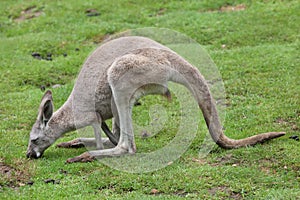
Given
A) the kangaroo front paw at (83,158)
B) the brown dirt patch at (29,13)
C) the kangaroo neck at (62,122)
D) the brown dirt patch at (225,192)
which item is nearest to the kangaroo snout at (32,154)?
the kangaroo neck at (62,122)

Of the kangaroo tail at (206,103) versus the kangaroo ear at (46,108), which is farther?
the kangaroo ear at (46,108)

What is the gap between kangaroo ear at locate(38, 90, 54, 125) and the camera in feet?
23.3

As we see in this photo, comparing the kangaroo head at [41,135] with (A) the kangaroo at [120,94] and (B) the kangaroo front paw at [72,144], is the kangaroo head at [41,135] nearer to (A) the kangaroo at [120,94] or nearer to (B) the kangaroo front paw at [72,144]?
(A) the kangaroo at [120,94]

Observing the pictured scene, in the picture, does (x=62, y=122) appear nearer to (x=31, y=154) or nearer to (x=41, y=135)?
(x=41, y=135)

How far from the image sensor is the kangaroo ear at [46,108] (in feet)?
23.3

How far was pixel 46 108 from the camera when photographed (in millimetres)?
7230

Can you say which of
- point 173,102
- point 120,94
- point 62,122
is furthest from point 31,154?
point 173,102

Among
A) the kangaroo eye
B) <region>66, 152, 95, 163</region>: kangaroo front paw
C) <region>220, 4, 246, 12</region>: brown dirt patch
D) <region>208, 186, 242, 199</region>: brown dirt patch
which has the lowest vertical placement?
<region>208, 186, 242, 199</region>: brown dirt patch

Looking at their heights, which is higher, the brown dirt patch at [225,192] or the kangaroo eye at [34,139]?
the kangaroo eye at [34,139]

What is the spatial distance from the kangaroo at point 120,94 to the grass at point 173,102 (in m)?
0.25

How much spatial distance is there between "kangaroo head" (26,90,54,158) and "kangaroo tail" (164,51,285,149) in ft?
5.05

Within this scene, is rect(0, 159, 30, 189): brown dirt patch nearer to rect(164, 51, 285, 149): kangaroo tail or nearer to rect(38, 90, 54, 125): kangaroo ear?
rect(38, 90, 54, 125): kangaroo ear

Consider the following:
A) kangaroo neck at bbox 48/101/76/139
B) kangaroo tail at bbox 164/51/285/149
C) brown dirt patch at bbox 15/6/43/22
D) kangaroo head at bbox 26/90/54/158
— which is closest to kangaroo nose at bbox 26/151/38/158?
kangaroo head at bbox 26/90/54/158

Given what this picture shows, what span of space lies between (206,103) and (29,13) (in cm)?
816
